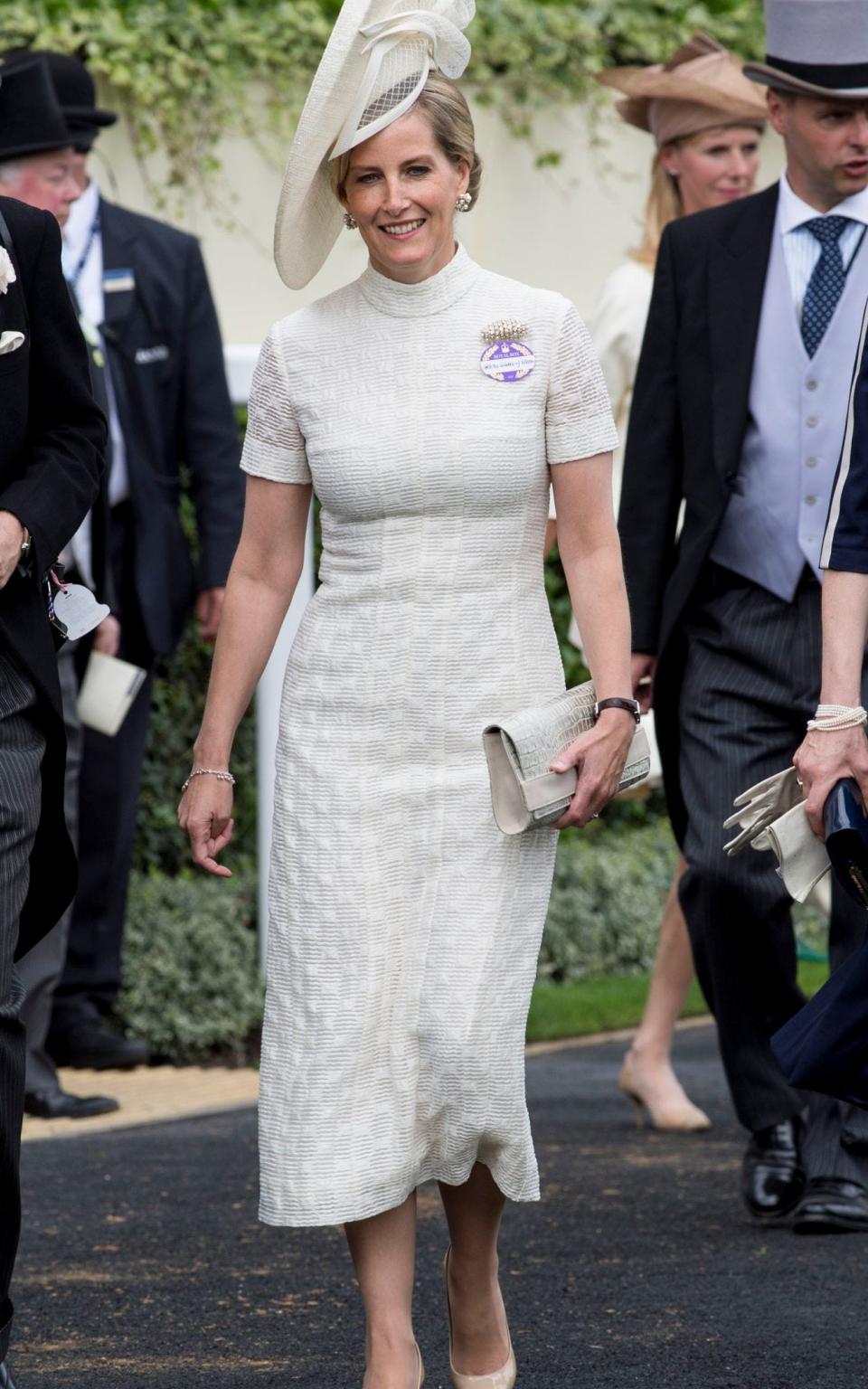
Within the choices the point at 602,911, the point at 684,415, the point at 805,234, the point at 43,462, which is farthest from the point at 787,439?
the point at 602,911

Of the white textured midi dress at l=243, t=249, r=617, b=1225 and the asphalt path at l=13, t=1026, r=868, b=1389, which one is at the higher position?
the white textured midi dress at l=243, t=249, r=617, b=1225

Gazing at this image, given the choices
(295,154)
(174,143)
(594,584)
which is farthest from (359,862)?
(174,143)

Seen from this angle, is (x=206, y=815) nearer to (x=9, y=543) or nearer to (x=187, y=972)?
(x=9, y=543)

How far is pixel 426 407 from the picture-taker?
13.1 ft

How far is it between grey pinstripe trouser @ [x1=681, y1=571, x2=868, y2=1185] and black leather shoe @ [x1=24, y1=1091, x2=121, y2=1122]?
6.78 ft

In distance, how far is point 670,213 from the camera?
680 centimetres

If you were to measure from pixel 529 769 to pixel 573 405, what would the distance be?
0.57 meters

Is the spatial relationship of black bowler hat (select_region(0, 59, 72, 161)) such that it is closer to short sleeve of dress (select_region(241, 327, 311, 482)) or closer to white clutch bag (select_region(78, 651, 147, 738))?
white clutch bag (select_region(78, 651, 147, 738))

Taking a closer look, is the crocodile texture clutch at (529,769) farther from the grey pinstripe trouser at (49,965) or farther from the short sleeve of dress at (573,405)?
the grey pinstripe trouser at (49,965)

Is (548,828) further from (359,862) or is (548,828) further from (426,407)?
(426,407)

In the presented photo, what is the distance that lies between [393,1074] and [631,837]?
6.44 m

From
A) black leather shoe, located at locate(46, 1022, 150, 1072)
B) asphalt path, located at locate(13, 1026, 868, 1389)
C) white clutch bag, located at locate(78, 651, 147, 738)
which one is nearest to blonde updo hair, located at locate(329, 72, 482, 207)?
asphalt path, located at locate(13, 1026, 868, 1389)

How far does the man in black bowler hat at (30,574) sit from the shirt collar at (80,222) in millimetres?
3117

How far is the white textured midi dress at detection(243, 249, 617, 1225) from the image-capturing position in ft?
12.9
